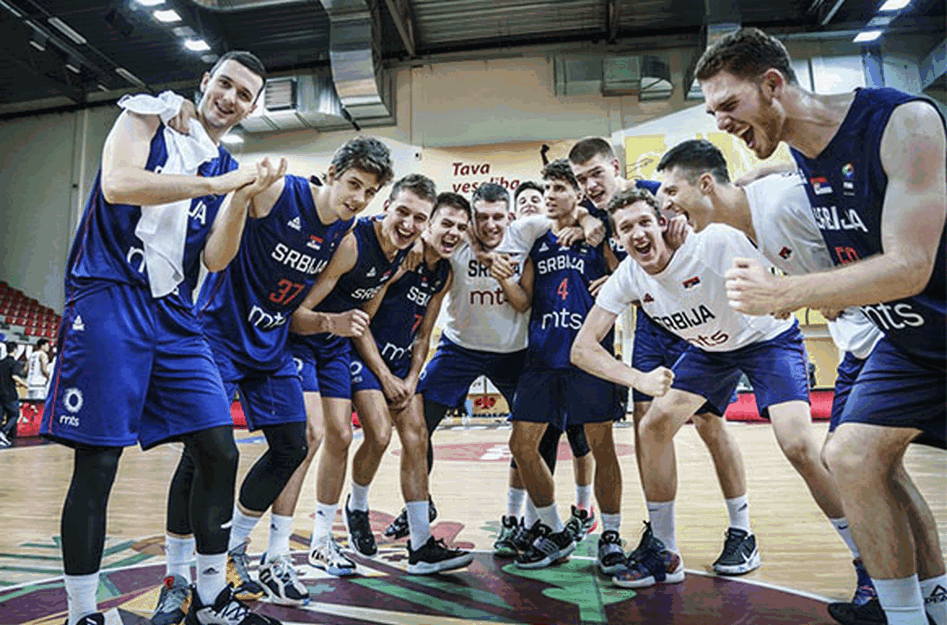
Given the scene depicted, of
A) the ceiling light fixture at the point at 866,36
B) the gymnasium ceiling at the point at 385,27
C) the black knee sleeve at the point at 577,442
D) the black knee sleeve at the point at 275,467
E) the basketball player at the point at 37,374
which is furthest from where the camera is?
the ceiling light fixture at the point at 866,36

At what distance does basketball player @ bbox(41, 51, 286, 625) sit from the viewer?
1921 millimetres

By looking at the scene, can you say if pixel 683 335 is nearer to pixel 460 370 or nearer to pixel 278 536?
pixel 460 370

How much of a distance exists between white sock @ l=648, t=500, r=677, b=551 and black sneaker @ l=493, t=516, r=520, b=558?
2.41 ft

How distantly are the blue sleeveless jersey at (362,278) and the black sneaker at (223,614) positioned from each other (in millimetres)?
1352

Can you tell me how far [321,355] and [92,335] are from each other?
1.38 m

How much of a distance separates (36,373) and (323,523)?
11674 millimetres

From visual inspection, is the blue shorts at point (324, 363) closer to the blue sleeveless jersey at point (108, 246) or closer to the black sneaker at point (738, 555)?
the blue sleeveless jersey at point (108, 246)

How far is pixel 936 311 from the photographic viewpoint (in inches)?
67.0

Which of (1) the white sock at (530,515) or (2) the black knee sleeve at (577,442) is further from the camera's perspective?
(2) the black knee sleeve at (577,442)

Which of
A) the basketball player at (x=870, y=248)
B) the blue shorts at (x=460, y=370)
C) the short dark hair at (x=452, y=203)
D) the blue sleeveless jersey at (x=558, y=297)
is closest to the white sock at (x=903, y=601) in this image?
the basketball player at (x=870, y=248)

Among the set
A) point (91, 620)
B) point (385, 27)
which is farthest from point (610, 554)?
point (385, 27)

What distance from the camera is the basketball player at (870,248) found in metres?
1.53

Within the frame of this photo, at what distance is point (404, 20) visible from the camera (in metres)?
13.6

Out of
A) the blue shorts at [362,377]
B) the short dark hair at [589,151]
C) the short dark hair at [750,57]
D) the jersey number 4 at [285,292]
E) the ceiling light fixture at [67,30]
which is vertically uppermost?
the ceiling light fixture at [67,30]
